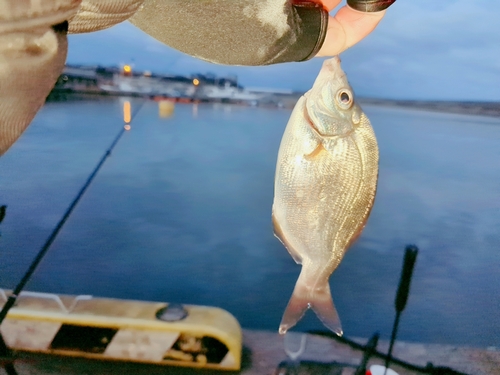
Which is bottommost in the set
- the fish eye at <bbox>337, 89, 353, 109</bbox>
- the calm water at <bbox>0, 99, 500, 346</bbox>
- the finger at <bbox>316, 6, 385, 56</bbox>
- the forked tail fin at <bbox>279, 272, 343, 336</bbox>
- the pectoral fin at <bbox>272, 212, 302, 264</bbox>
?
the calm water at <bbox>0, 99, 500, 346</bbox>

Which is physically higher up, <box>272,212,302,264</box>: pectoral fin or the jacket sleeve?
the jacket sleeve

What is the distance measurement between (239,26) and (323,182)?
536mm

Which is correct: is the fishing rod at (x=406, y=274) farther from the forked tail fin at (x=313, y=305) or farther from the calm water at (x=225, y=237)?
the calm water at (x=225, y=237)

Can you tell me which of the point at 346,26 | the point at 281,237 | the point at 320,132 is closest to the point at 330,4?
the point at 346,26

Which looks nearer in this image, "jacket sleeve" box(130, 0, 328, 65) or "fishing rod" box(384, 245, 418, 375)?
"jacket sleeve" box(130, 0, 328, 65)

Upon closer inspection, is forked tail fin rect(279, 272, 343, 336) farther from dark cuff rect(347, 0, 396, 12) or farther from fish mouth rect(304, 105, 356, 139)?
dark cuff rect(347, 0, 396, 12)

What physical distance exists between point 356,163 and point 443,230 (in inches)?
455

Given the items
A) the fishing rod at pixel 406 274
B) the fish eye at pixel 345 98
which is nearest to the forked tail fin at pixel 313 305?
the fish eye at pixel 345 98

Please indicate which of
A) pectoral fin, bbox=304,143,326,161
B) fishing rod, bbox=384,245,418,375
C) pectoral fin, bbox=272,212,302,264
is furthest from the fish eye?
fishing rod, bbox=384,245,418,375

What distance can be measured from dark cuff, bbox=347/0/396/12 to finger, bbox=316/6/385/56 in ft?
0.14

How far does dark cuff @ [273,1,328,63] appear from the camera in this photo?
77 centimetres

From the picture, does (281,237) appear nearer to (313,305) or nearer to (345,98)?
(313,305)

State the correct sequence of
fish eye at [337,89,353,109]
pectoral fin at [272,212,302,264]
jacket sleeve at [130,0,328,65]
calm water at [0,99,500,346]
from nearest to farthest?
jacket sleeve at [130,0,328,65], fish eye at [337,89,353,109], pectoral fin at [272,212,302,264], calm water at [0,99,500,346]

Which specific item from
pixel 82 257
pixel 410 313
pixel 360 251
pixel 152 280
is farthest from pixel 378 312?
pixel 82 257
